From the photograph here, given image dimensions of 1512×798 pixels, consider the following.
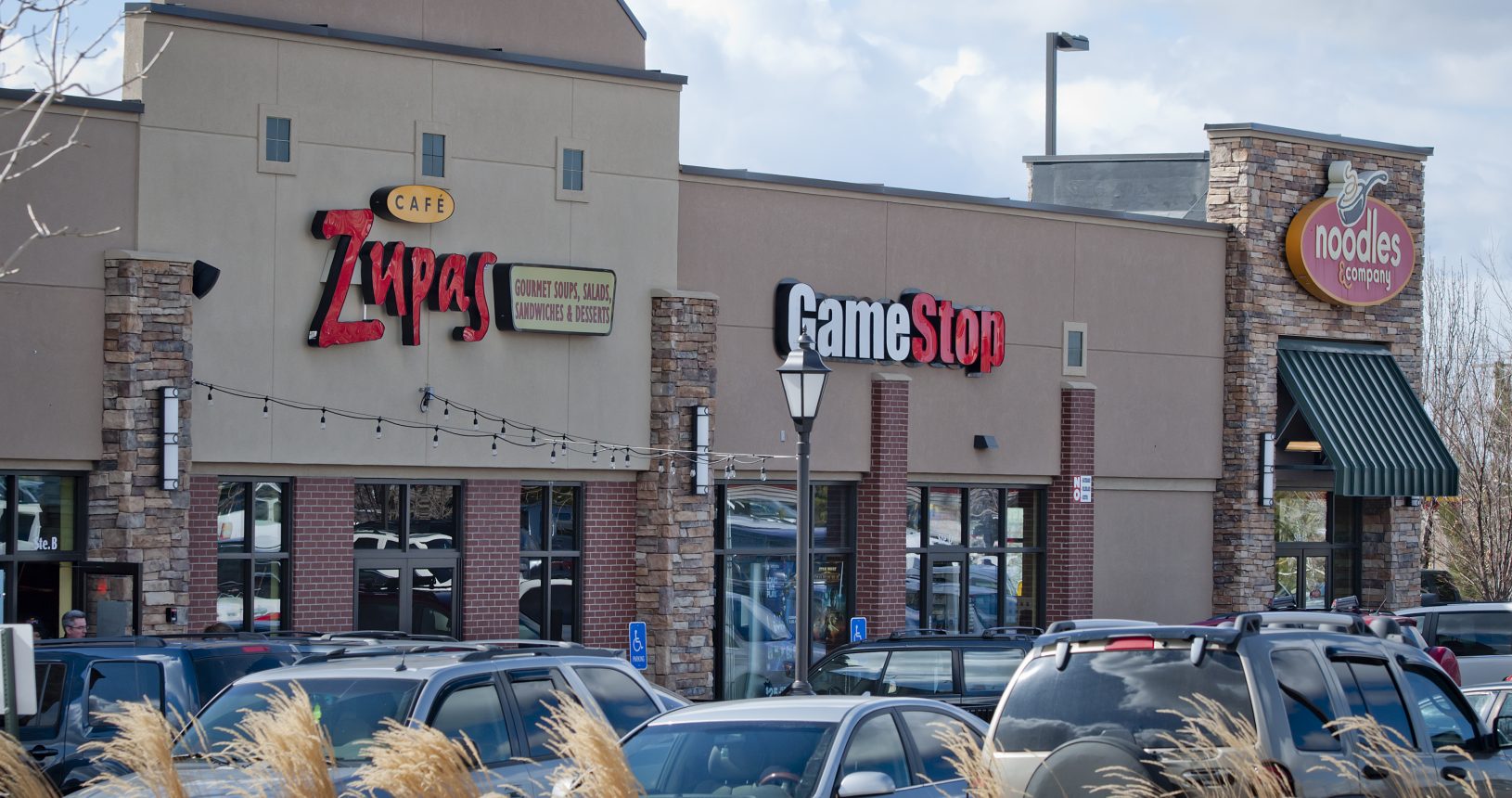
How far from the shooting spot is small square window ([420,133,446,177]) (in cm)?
2050

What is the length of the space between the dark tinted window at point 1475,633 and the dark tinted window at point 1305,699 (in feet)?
44.7

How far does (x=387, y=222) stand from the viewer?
20.1 metres

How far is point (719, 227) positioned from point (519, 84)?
126 inches

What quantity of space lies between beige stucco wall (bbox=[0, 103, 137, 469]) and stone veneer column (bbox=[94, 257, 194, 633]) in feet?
0.64

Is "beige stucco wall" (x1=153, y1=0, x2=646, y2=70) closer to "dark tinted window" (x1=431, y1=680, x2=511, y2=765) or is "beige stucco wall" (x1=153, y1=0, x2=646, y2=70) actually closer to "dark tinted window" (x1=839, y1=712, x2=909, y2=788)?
"dark tinted window" (x1=431, y1=680, x2=511, y2=765)

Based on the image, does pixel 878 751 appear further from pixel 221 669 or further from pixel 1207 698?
pixel 221 669

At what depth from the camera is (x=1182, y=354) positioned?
87.8 ft

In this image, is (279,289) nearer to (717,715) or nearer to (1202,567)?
(717,715)

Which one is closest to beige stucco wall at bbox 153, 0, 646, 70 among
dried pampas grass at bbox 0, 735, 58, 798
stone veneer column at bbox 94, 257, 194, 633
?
stone veneer column at bbox 94, 257, 194, 633

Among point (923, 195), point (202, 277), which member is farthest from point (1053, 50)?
point (202, 277)

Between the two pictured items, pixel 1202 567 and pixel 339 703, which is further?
pixel 1202 567

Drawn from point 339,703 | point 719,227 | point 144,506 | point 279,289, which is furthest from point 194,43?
point 339,703

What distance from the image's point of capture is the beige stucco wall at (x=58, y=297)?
59.1 ft

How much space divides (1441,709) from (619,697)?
5167 millimetres
